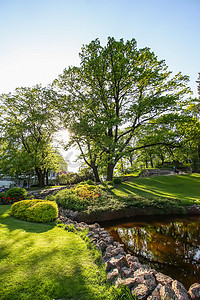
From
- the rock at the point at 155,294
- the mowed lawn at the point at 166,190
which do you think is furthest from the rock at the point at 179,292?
the mowed lawn at the point at 166,190

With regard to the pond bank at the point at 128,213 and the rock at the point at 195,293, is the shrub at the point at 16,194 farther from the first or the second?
the rock at the point at 195,293

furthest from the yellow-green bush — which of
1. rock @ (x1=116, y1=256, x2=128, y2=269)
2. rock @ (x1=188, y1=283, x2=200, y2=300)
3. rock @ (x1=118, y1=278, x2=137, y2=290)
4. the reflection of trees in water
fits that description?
rock @ (x1=188, y1=283, x2=200, y2=300)

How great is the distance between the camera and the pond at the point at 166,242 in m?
3.95

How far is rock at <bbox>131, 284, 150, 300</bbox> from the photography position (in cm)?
248

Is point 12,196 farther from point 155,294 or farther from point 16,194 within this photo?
point 155,294

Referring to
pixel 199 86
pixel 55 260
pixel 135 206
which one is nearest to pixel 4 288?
pixel 55 260

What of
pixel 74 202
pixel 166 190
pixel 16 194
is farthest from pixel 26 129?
pixel 166 190

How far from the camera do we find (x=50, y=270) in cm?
316

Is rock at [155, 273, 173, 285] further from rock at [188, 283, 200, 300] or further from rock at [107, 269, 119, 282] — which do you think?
rock at [107, 269, 119, 282]

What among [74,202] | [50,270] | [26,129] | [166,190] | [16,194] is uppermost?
[26,129]

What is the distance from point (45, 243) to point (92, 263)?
5.61 feet

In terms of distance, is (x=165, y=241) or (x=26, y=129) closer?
(x=165, y=241)

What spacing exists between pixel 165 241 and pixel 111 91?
1498cm

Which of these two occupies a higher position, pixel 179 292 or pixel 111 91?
pixel 111 91
